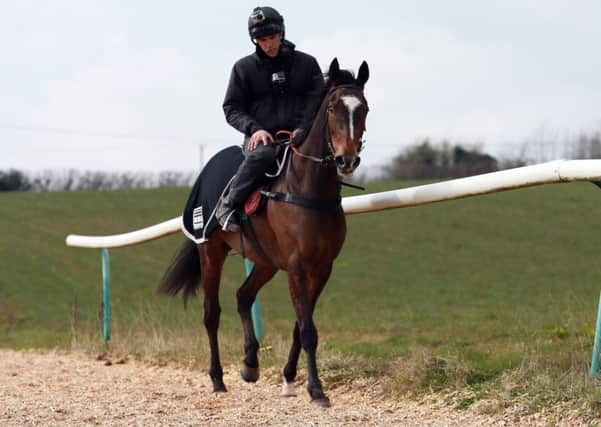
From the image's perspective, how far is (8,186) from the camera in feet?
167

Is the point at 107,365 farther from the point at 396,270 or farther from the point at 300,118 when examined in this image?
the point at 396,270

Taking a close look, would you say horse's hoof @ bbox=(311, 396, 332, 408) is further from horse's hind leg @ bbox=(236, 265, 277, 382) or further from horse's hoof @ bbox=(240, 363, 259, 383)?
horse's hind leg @ bbox=(236, 265, 277, 382)

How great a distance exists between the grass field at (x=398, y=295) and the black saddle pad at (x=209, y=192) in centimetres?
122

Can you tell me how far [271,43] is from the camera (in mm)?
7012

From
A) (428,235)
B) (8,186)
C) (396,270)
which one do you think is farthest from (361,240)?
(8,186)

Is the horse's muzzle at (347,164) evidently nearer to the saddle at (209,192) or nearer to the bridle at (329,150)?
the bridle at (329,150)

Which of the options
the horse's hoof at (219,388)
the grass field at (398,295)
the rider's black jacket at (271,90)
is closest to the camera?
the grass field at (398,295)

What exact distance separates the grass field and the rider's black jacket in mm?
1775

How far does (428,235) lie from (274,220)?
2821 cm

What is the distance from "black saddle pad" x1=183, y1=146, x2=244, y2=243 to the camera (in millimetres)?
7602

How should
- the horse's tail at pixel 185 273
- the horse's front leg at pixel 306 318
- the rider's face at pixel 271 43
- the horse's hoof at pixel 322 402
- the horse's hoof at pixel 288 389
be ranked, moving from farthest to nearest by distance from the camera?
the horse's tail at pixel 185 273, the rider's face at pixel 271 43, the horse's hoof at pixel 288 389, the horse's front leg at pixel 306 318, the horse's hoof at pixel 322 402

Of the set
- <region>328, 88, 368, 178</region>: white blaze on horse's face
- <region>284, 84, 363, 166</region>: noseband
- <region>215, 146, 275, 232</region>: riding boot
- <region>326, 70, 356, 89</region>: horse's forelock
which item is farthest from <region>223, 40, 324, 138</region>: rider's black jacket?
<region>328, 88, 368, 178</region>: white blaze on horse's face

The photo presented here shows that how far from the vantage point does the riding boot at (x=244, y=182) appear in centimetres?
682

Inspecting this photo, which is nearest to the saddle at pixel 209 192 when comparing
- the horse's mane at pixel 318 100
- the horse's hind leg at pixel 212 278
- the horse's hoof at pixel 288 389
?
the horse's hind leg at pixel 212 278
